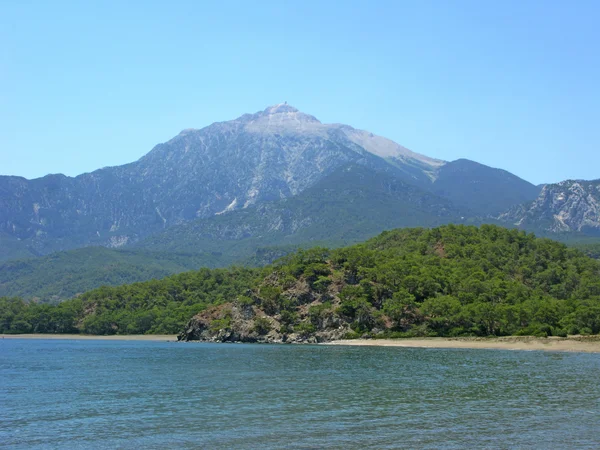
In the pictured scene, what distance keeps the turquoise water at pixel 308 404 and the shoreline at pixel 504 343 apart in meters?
22.7

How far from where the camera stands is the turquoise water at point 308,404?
46.2 m

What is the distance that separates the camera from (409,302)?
550 feet

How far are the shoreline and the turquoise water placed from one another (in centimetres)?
2275

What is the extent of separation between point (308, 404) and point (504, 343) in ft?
296

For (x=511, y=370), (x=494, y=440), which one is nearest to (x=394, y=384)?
(x=511, y=370)

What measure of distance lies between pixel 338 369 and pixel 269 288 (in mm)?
93131

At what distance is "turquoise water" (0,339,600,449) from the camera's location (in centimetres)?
4622

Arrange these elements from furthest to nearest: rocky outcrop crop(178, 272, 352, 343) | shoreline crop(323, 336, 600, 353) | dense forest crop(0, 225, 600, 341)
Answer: rocky outcrop crop(178, 272, 352, 343), dense forest crop(0, 225, 600, 341), shoreline crop(323, 336, 600, 353)

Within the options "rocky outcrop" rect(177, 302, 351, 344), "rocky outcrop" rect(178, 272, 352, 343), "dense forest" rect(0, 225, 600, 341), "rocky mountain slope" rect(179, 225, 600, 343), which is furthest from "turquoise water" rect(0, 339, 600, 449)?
"rocky outcrop" rect(178, 272, 352, 343)

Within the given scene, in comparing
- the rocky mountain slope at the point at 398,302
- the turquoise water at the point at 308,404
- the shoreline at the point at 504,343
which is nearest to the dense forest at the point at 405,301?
the rocky mountain slope at the point at 398,302

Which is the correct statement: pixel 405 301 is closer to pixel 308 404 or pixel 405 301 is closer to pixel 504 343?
pixel 504 343

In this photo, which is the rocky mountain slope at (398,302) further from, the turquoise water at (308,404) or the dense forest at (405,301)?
the turquoise water at (308,404)

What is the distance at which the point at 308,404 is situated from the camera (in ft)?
200

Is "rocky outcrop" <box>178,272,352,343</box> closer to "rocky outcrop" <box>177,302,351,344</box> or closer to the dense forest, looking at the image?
"rocky outcrop" <box>177,302,351,344</box>
